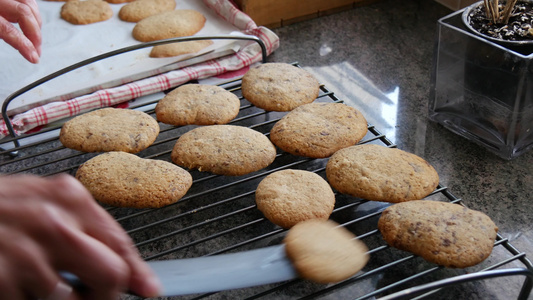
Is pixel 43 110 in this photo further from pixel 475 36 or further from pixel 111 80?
pixel 475 36

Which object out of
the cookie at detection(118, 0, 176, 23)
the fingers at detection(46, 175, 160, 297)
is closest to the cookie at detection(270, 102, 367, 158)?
the fingers at detection(46, 175, 160, 297)

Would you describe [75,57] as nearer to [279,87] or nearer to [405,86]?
[279,87]

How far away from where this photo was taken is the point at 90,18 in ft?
5.75

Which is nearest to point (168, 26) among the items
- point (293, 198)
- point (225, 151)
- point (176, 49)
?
point (176, 49)

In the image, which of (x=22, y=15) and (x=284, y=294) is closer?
(x=284, y=294)

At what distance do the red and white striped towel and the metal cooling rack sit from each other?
99 mm

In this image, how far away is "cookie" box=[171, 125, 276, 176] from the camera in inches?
42.6

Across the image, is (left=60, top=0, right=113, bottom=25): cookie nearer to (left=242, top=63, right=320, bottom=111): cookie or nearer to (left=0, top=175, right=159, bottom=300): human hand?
(left=242, top=63, right=320, bottom=111): cookie

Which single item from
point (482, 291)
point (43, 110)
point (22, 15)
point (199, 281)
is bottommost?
point (482, 291)

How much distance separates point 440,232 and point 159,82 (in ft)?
3.07

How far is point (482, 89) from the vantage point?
3.90 feet

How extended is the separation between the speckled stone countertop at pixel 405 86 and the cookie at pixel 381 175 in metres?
0.15

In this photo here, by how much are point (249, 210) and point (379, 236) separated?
0.86ft

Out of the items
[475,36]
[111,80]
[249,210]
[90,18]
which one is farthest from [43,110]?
Result: [475,36]
